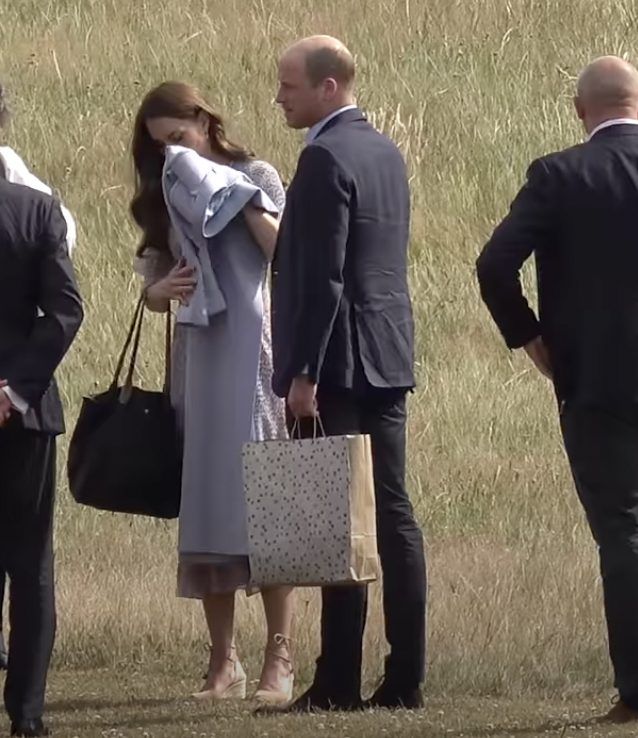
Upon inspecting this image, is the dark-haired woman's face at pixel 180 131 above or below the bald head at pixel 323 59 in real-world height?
below

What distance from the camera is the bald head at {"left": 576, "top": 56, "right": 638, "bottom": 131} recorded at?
5875 mm

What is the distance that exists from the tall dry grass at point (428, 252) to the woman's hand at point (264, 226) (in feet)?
5.23

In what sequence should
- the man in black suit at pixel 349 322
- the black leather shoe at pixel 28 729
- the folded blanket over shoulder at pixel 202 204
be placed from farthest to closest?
the folded blanket over shoulder at pixel 202 204, the man in black suit at pixel 349 322, the black leather shoe at pixel 28 729

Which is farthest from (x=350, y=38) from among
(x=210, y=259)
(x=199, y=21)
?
(x=210, y=259)

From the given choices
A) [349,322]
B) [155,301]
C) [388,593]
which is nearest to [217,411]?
[155,301]

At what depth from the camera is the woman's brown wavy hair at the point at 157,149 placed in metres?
6.55

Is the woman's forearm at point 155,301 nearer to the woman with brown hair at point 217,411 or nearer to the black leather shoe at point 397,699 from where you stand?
the woman with brown hair at point 217,411

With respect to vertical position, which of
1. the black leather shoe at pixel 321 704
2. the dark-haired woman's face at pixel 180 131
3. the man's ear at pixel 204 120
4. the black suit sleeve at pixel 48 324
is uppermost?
the man's ear at pixel 204 120

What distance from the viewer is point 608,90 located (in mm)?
5887

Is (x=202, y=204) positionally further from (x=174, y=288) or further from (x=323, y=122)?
(x=323, y=122)

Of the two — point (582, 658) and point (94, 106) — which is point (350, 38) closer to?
point (94, 106)

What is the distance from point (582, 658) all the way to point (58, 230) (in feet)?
8.74

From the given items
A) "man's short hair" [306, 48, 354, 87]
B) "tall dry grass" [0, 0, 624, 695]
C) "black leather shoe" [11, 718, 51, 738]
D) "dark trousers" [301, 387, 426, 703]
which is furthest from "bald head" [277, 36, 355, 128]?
"tall dry grass" [0, 0, 624, 695]

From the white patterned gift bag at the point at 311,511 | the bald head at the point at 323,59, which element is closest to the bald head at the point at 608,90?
the bald head at the point at 323,59
